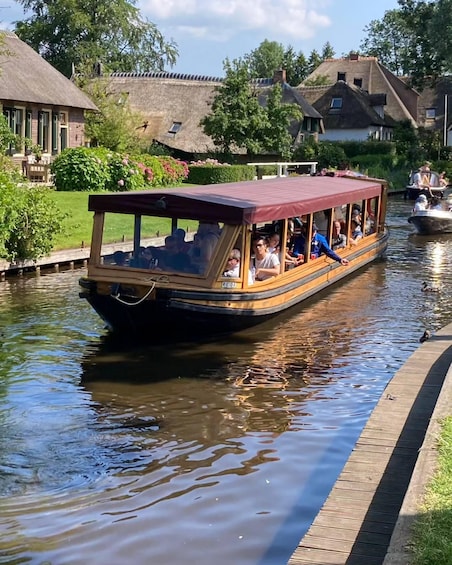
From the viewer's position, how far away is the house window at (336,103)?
73.4 m

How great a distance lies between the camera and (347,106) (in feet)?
239

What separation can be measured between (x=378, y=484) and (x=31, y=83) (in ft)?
109

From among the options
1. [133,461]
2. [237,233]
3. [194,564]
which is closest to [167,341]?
[237,233]

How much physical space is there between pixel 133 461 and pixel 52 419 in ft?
5.41

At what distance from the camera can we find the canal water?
7.12 meters

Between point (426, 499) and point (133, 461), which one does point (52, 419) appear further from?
point (426, 499)

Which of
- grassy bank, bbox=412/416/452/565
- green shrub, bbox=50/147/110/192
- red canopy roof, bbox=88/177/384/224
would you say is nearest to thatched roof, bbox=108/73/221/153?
green shrub, bbox=50/147/110/192

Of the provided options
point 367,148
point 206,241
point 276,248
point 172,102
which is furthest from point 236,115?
point 206,241

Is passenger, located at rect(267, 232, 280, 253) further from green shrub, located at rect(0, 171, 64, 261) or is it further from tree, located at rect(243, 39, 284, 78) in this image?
tree, located at rect(243, 39, 284, 78)

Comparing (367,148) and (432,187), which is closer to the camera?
(432,187)

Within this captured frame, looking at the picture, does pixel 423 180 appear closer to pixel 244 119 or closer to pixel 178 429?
pixel 244 119

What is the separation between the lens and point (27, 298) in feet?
54.4

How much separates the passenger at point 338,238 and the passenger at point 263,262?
422 centimetres

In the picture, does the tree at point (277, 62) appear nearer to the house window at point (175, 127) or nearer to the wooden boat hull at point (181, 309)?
the house window at point (175, 127)
